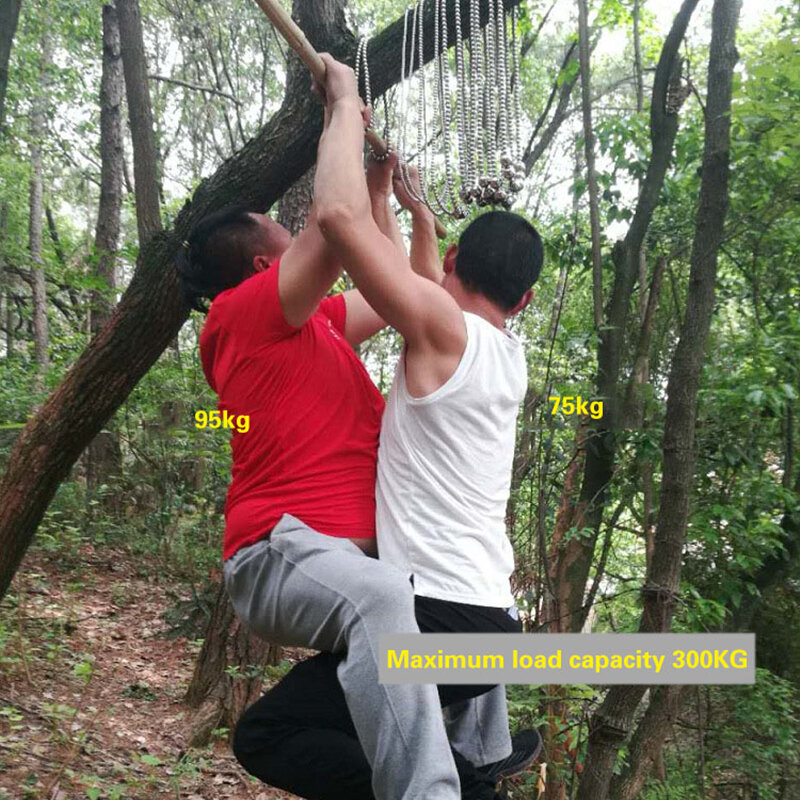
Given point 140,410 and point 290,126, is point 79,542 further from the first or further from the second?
point 290,126

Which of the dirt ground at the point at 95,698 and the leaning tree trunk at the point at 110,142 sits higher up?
the leaning tree trunk at the point at 110,142

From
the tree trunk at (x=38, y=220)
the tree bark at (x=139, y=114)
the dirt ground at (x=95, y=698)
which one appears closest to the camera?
the dirt ground at (x=95, y=698)

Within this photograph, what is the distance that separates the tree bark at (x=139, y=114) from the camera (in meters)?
5.24

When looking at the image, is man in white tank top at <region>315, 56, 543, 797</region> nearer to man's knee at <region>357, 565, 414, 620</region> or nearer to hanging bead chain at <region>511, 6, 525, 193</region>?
man's knee at <region>357, 565, 414, 620</region>

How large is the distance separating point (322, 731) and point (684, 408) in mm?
2155

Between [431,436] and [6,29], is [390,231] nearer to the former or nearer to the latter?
[431,436]

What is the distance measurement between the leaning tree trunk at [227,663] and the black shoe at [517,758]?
8.85ft

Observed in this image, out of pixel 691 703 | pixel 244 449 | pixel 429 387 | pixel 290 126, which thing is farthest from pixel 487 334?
pixel 691 703

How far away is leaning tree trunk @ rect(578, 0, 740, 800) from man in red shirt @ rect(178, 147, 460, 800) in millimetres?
1763

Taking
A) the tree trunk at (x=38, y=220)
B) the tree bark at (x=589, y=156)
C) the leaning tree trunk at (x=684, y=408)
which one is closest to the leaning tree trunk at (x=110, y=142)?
the tree trunk at (x=38, y=220)

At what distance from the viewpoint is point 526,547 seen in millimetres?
5418

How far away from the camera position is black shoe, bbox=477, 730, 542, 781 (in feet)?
6.75

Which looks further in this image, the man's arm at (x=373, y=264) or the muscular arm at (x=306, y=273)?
the muscular arm at (x=306, y=273)

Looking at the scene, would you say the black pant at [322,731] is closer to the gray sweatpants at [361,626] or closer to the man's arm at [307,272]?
the gray sweatpants at [361,626]
